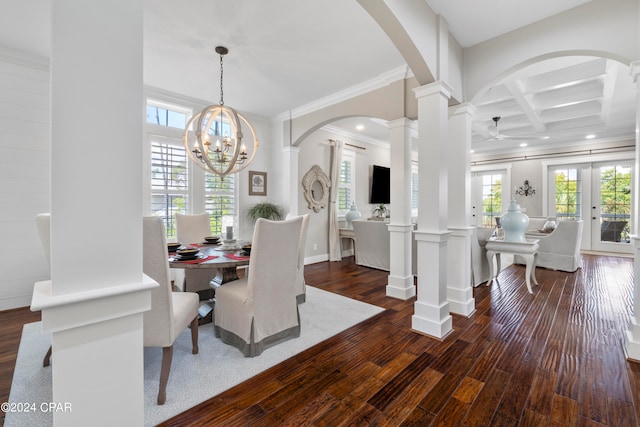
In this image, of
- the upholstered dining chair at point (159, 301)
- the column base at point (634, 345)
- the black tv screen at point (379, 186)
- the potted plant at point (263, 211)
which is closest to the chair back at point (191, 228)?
the potted plant at point (263, 211)

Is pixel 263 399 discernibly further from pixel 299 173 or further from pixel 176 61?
pixel 299 173

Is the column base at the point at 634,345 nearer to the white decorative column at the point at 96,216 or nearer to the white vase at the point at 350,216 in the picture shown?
the white decorative column at the point at 96,216

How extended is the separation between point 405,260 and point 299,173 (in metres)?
2.61

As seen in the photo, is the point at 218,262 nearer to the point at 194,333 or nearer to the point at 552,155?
the point at 194,333

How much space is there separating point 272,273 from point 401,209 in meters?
2.03

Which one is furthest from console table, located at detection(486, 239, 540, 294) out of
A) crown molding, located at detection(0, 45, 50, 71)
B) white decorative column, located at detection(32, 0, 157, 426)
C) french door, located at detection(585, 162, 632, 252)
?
crown molding, located at detection(0, 45, 50, 71)

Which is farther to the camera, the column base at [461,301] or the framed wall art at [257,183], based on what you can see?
the framed wall art at [257,183]

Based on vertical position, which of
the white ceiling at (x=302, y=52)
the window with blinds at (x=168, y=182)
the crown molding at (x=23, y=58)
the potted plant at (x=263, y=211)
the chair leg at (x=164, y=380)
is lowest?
the chair leg at (x=164, y=380)

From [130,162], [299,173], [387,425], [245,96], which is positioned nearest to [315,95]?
[245,96]

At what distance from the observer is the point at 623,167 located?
6.43 metres

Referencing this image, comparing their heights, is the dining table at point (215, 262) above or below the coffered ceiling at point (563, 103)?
below

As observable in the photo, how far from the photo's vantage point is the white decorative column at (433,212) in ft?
8.12

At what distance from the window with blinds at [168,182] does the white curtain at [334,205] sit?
2.69m

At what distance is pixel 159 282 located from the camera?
1.67 m
